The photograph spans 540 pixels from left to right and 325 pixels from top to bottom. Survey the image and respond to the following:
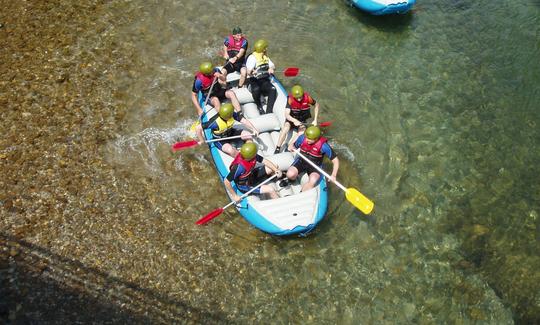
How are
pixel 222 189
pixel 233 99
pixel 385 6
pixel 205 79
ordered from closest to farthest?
Answer: 1. pixel 222 189
2. pixel 205 79
3. pixel 233 99
4. pixel 385 6

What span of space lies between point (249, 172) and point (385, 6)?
7.20 meters

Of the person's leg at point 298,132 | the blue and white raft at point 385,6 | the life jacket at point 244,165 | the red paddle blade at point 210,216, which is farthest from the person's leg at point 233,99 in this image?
the blue and white raft at point 385,6

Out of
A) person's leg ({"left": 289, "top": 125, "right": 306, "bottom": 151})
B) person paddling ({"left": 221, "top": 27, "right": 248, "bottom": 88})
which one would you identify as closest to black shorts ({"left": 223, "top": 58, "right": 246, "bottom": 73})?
person paddling ({"left": 221, "top": 27, "right": 248, "bottom": 88})

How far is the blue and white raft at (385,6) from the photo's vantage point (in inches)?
475

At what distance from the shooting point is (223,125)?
8.44 m

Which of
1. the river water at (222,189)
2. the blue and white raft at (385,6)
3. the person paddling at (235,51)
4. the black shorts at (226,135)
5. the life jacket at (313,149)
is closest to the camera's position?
the river water at (222,189)

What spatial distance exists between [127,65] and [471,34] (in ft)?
32.0

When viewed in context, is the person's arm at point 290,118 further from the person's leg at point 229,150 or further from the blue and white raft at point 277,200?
the person's leg at point 229,150

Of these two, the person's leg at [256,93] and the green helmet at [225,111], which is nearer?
the green helmet at [225,111]

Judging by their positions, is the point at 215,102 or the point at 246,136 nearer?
the point at 246,136

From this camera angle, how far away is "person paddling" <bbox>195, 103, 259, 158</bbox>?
8.35 m

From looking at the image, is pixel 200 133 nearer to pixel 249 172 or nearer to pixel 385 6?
pixel 249 172

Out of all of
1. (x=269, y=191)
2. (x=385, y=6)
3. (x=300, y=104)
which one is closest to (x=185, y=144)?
(x=269, y=191)

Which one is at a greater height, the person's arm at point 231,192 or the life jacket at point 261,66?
the life jacket at point 261,66
